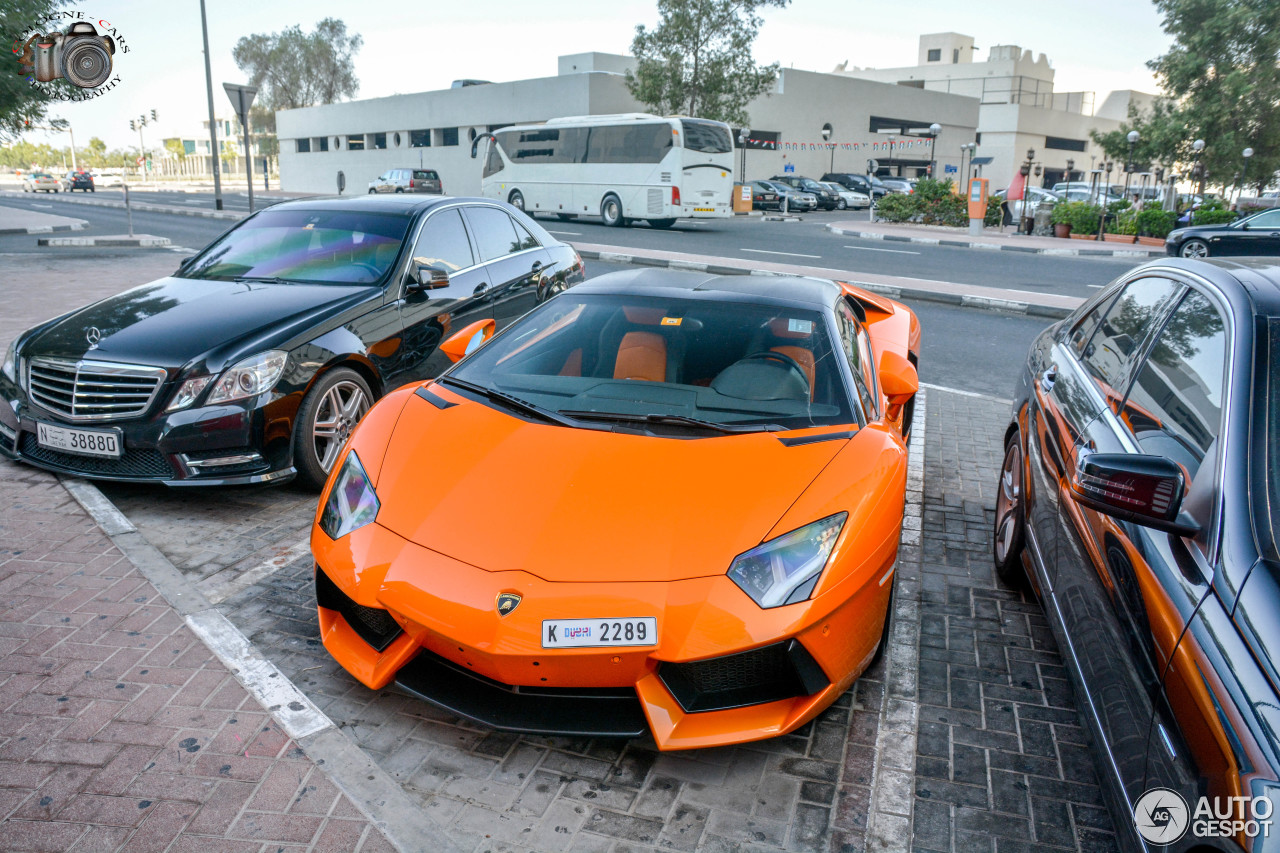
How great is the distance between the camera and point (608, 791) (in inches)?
102

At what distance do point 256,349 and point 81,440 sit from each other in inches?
38.0

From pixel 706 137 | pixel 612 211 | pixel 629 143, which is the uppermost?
pixel 706 137

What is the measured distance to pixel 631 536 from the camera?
2701 mm

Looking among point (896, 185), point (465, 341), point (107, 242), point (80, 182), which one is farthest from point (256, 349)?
point (80, 182)

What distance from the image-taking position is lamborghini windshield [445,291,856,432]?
3.37 m

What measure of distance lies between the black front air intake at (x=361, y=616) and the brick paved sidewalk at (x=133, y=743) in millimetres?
376

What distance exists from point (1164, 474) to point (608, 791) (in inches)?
67.0

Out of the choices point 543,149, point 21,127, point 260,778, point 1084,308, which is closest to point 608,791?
point 260,778

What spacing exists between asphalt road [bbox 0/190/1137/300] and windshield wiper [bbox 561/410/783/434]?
11076mm

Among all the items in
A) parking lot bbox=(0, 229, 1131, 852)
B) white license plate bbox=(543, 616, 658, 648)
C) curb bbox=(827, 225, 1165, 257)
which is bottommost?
parking lot bbox=(0, 229, 1131, 852)

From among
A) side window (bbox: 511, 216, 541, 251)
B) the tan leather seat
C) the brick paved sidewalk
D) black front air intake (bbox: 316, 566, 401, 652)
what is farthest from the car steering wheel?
side window (bbox: 511, 216, 541, 251)

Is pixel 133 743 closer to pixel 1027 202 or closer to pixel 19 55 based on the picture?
pixel 19 55

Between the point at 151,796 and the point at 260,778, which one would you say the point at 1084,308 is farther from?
the point at 151,796

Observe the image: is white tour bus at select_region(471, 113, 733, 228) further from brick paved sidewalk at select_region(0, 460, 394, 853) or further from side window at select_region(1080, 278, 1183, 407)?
brick paved sidewalk at select_region(0, 460, 394, 853)
